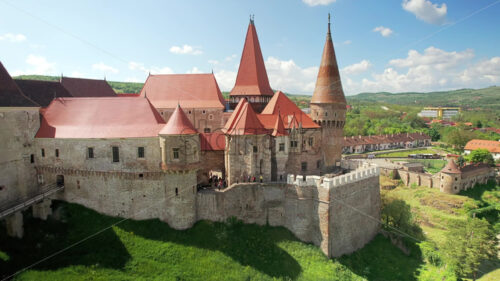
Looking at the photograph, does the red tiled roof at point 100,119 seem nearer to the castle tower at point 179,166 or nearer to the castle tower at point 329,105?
the castle tower at point 179,166

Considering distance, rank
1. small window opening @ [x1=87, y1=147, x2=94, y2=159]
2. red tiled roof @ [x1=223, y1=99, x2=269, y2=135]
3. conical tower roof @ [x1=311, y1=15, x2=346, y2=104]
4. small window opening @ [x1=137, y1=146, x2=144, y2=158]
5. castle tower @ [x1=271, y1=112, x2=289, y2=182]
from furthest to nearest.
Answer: conical tower roof @ [x1=311, y1=15, x2=346, y2=104] < castle tower @ [x1=271, y1=112, x2=289, y2=182] < red tiled roof @ [x1=223, y1=99, x2=269, y2=135] < small window opening @ [x1=87, y1=147, x2=94, y2=159] < small window opening @ [x1=137, y1=146, x2=144, y2=158]

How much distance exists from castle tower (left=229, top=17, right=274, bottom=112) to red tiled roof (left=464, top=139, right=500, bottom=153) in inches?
2609

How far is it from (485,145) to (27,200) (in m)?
91.0

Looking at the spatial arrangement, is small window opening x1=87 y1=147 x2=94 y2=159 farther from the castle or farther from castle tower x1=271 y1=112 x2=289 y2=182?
castle tower x1=271 y1=112 x2=289 y2=182

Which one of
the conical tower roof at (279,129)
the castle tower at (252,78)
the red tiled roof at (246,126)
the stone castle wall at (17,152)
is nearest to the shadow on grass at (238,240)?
the red tiled roof at (246,126)

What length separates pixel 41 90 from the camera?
2886cm

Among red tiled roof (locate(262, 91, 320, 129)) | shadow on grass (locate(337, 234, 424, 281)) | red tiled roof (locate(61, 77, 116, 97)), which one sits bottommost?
shadow on grass (locate(337, 234, 424, 281))

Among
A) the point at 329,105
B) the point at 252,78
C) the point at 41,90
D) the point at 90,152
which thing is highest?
the point at 252,78

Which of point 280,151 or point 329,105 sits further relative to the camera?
point 329,105

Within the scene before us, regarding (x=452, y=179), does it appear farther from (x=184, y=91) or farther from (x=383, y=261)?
(x=184, y=91)

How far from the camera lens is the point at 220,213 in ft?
79.8

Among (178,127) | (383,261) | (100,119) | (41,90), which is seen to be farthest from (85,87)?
(383,261)

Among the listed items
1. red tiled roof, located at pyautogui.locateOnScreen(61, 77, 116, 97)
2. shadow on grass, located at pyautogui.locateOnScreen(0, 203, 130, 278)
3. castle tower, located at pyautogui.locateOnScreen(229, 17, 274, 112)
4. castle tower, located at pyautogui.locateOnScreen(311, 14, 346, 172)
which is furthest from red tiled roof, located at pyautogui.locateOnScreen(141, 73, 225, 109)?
shadow on grass, located at pyautogui.locateOnScreen(0, 203, 130, 278)

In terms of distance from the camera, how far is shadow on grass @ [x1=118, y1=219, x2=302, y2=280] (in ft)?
73.5
